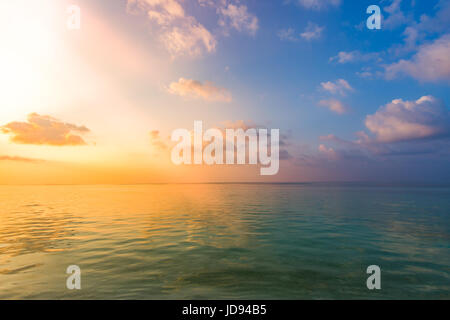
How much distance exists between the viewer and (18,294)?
387 inches

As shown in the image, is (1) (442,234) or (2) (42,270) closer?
(2) (42,270)

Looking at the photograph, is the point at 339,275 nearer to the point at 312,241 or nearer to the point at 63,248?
the point at 312,241

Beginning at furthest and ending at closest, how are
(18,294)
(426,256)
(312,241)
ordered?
(312,241), (426,256), (18,294)

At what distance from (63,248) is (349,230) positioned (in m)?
25.2

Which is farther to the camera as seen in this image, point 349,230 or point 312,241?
point 349,230
